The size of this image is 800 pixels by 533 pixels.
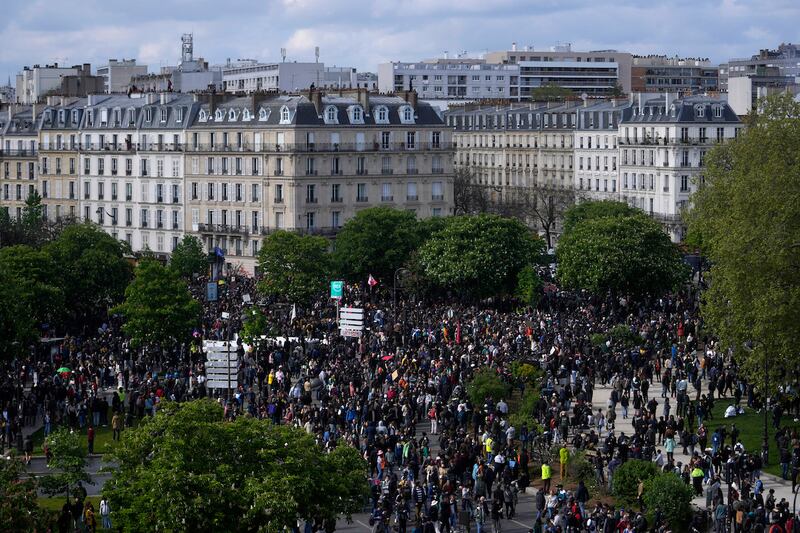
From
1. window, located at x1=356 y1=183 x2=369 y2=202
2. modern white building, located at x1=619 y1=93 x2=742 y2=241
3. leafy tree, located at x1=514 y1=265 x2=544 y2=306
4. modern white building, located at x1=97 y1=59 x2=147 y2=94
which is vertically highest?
modern white building, located at x1=97 y1=59 x2=147 y2=94

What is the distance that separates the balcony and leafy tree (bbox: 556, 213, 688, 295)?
30.2 meters

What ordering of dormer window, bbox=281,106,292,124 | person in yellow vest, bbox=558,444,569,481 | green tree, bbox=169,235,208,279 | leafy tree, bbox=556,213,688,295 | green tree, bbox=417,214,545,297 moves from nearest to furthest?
person in yellow vest, bbox=558,444,569,481 < leafy tree, bbox=556,213,688,295 < green tree, bbox=417,214,545,297 < green tree, bbox=169,235,208,279 < dormer window, bbox=281,106,292,124

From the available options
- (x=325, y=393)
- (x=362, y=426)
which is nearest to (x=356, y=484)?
(x=362, y=426)

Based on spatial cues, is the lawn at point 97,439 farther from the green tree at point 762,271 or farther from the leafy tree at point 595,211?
the leafy tree at point 595,211

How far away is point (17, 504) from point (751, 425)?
2889 cm

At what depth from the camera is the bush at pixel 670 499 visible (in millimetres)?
43312

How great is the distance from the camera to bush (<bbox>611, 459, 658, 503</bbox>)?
45406mm

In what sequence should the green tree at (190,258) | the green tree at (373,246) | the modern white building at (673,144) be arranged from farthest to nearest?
the modern white building at (673,144)
the green tree at (190,258)
the green tree at (373,246)

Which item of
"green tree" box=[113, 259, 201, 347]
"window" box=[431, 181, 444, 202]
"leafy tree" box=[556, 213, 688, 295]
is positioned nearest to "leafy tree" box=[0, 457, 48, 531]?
"green tree" box=[113, 259, 201, 347]

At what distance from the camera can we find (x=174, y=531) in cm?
3631

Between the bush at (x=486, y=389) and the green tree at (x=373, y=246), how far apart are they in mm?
31164

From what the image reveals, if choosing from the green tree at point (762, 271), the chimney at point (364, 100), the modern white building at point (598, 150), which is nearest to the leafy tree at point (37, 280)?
the green tree at point (762, 271)

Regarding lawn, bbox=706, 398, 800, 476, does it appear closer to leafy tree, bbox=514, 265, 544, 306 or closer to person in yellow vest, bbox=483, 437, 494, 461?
person in yellow vest, bbox=483, 437, 494, 461

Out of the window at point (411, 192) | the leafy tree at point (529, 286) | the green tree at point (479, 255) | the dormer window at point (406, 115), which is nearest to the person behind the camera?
the leafy tree at point (529, 286)
